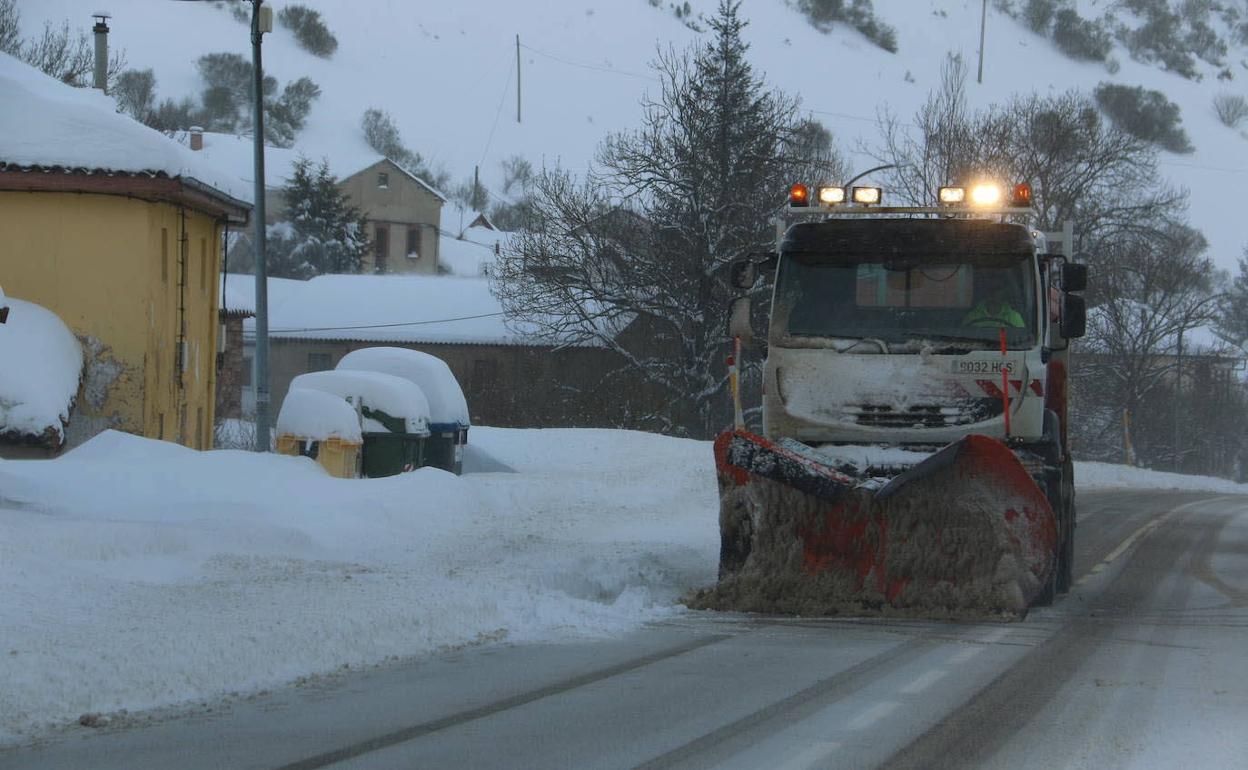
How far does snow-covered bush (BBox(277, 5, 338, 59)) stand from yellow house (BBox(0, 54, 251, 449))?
14250 centimetres

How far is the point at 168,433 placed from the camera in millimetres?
19688

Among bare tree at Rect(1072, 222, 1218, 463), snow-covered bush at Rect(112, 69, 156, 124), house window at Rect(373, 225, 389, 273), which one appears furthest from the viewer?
house window at Rect(373, 225, 389, 273)

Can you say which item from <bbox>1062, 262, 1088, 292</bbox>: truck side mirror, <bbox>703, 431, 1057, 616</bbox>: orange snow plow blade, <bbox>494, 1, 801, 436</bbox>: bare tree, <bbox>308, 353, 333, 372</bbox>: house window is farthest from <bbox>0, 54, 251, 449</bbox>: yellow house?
<bbox>308, 353, 333, 372</bbox>: house window

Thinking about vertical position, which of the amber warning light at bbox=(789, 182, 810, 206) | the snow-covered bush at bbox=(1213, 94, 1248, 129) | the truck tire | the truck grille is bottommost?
the truck tire

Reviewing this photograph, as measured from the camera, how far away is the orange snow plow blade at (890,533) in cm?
1017

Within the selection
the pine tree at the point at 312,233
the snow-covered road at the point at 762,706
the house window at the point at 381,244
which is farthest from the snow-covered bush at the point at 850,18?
the snow-covered road at the point at 762,706

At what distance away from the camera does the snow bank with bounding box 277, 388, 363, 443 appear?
19.0 m

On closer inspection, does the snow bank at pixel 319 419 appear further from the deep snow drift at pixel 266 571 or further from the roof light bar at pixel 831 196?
the roof light bar at pixel 831 196

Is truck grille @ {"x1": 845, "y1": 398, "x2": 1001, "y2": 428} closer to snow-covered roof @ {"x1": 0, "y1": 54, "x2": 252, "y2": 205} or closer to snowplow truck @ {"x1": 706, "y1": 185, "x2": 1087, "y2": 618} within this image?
snowplow truck @ {"x1": 706, "y1": 185, "x2": 1087, "y2": 618}

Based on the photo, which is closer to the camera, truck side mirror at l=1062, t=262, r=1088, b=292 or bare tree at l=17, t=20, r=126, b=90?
truck side mirror at l=1062, t=262, r=1088, b=292

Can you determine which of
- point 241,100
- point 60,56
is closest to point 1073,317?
point 60,56

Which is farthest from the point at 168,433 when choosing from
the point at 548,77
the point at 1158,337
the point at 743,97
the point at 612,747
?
the point at 548,77

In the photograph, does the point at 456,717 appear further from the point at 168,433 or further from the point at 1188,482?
the point at 1188,482

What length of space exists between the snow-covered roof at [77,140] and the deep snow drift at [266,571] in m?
4.23
